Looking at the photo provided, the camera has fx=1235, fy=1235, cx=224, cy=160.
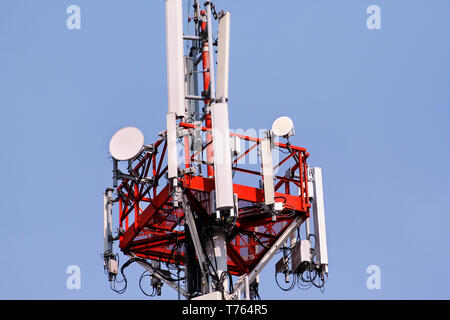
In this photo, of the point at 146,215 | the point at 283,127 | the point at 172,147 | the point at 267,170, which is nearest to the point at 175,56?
the point at 172,147

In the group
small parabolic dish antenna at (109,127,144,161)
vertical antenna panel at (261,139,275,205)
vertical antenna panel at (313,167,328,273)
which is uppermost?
small parabolic dish antenna at (109,127,144,161)

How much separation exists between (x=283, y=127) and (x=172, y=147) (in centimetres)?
542

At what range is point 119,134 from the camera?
55.3 m

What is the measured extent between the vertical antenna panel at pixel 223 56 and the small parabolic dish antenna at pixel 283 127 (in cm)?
250

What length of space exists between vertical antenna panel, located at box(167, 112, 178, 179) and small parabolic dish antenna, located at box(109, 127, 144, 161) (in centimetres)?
275

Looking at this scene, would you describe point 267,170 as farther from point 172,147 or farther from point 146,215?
point 146,215

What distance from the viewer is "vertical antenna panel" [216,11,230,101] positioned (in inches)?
2147

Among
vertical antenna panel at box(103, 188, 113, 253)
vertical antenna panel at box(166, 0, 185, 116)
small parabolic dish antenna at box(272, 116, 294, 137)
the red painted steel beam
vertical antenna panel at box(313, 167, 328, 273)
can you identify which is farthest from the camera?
vertical antenna panel at box(103, 188, 113, 253)

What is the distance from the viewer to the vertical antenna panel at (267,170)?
52031 millimetres

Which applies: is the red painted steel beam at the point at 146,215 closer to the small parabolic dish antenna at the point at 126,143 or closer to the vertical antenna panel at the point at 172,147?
the vertical antenna panel at the point at 172,147

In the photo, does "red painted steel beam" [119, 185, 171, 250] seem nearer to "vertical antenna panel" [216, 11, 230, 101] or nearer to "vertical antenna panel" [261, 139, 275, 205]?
"vertical antenna panel" [261, 139, 275, 205]
